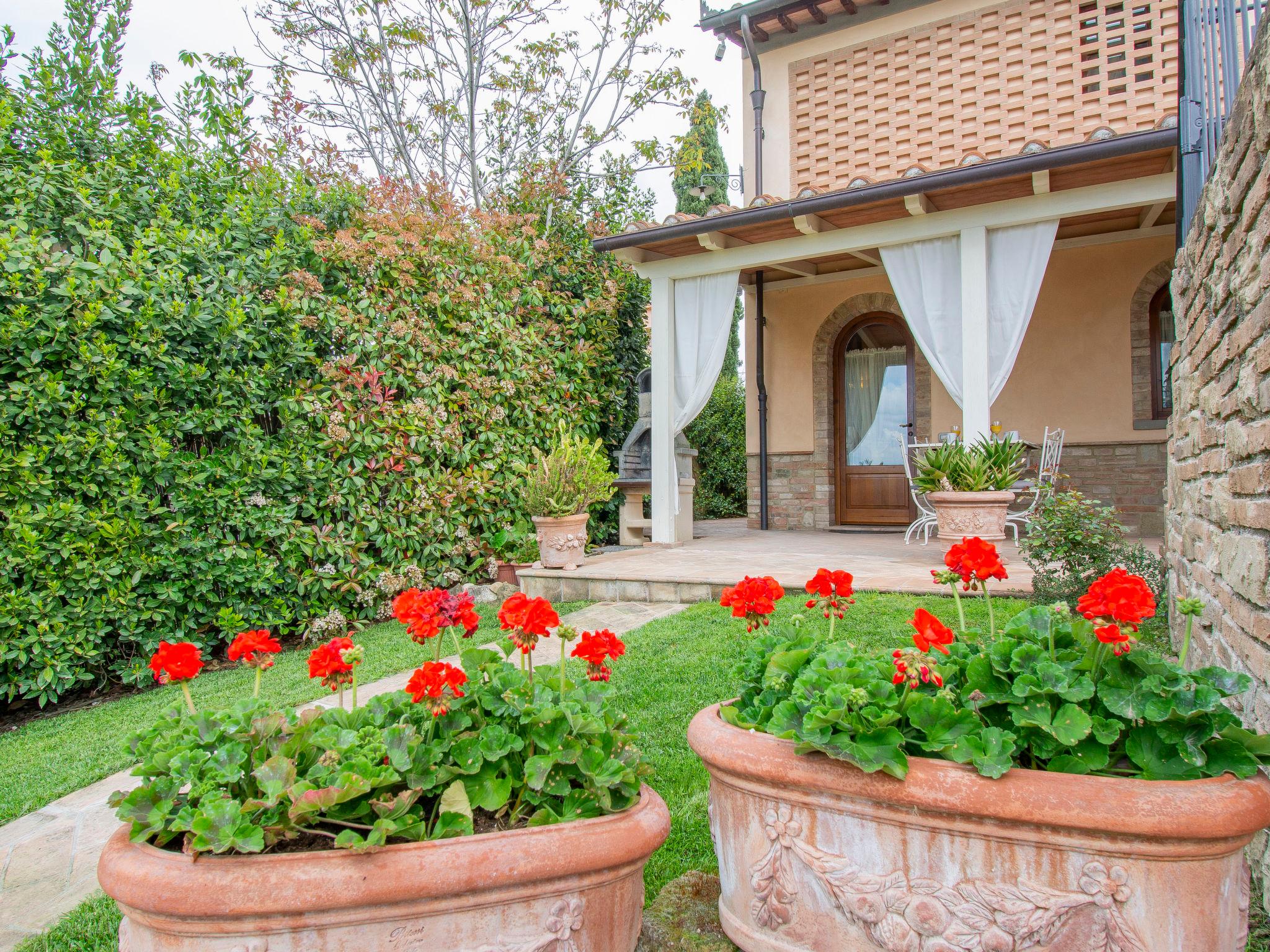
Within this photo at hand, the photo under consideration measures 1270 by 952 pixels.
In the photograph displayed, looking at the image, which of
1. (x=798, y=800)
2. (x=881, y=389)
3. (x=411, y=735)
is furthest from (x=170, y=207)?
(x=881, y=389)

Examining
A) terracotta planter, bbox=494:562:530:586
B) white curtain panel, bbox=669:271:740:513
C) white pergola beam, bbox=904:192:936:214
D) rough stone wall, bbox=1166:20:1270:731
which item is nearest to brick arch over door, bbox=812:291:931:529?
white curtain panel, bbox=669:271:740:513

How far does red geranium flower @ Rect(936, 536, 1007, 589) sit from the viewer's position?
5.55 ft

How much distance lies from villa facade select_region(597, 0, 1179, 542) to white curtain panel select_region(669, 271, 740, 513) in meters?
0.11

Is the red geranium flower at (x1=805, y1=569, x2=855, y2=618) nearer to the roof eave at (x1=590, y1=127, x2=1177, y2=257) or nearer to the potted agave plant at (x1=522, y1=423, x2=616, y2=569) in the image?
the potted agave plant at (x1=522, y1=423, x2=616, y2=569)

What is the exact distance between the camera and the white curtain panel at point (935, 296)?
21.1ft

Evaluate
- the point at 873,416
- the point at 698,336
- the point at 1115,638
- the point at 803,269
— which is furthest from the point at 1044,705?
the point at 873,416

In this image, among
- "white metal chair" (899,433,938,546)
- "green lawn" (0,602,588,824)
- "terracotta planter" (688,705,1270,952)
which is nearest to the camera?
"terracotta planter" (688,705,1270,952)

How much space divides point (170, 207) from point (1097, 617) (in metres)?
5.71

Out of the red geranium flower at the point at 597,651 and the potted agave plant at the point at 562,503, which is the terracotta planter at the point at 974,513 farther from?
the red geranium flower at the point at 597,651

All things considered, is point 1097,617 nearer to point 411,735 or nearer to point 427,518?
point 411,735

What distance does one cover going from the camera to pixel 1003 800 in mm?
1297

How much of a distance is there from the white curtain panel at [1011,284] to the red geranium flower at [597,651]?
5.31 meters

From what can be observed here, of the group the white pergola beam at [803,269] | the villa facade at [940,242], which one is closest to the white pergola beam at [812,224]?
the villa facade at [940,242]

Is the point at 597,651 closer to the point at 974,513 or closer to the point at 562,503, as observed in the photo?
the point at 562,503
